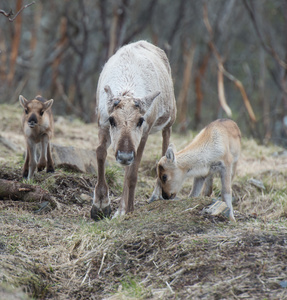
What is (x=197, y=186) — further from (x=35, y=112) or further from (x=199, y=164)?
(x=35, y=112)

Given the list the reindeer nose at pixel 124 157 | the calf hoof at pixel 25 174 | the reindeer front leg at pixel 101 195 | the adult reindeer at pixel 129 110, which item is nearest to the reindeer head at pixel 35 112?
the calf hoof at pixel 25 174

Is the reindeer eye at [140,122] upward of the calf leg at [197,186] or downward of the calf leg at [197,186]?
upward

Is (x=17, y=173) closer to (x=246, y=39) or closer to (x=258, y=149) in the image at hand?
(x=258, y=149)

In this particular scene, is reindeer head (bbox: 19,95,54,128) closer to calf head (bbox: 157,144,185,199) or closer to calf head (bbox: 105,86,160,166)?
calf head (bbox: 157,144,185,199)

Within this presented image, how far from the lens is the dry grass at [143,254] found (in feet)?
15.6

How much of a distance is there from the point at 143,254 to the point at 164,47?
61.3 ft

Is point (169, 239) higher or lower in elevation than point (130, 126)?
lower

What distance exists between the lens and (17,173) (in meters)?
8.87

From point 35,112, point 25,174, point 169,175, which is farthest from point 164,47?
point 169,175

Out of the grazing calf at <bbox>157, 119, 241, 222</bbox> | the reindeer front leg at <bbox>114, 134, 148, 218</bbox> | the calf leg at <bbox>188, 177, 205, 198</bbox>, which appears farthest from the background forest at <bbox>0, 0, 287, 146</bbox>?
the reindeer front leg at <bbox>114, 134, 148, 218</bbox>

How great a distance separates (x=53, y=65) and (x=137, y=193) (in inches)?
643

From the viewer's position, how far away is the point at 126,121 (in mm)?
6254

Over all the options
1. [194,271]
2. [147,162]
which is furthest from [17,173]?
[194,271]

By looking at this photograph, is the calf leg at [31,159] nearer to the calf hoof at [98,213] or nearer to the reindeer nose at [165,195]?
the calf hoof at [98,213]
